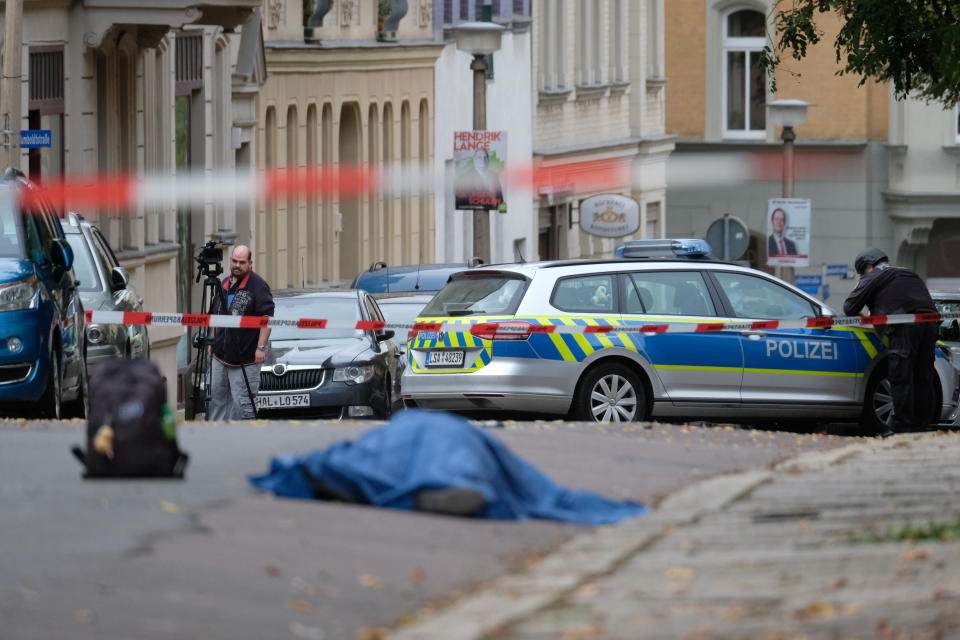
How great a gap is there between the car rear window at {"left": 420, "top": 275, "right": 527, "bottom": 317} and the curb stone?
5414 millimetres

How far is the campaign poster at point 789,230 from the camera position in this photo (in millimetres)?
39500

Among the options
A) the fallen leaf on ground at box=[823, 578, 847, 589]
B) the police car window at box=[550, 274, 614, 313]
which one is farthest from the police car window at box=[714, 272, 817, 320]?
the fallen leaf on ground at box=[823, 578, 847, 589]

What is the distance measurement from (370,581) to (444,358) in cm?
944

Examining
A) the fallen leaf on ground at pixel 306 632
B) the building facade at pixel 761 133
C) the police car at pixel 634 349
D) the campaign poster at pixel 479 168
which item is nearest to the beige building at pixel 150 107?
the campaign poster at pixel 479 168

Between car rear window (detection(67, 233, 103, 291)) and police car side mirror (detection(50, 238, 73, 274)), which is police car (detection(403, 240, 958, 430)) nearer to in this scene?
police car side mirror (detection(50, 238, 73, 274))

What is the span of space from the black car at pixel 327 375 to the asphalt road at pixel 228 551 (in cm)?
732

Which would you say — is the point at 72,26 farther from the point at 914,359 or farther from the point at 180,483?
the point at 180,483

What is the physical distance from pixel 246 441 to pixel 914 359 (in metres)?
7.54

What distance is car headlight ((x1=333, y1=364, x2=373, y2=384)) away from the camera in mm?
20531

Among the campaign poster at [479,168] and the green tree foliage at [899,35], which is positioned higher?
the green tree foliage at [899,35]

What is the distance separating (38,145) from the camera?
22703 millimetres

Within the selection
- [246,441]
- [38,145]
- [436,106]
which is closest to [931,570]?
[246,441]

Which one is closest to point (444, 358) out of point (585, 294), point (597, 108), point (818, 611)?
point (585, 294)

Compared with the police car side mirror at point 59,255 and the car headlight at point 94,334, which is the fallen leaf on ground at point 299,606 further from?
the car headlight at point 94,334
